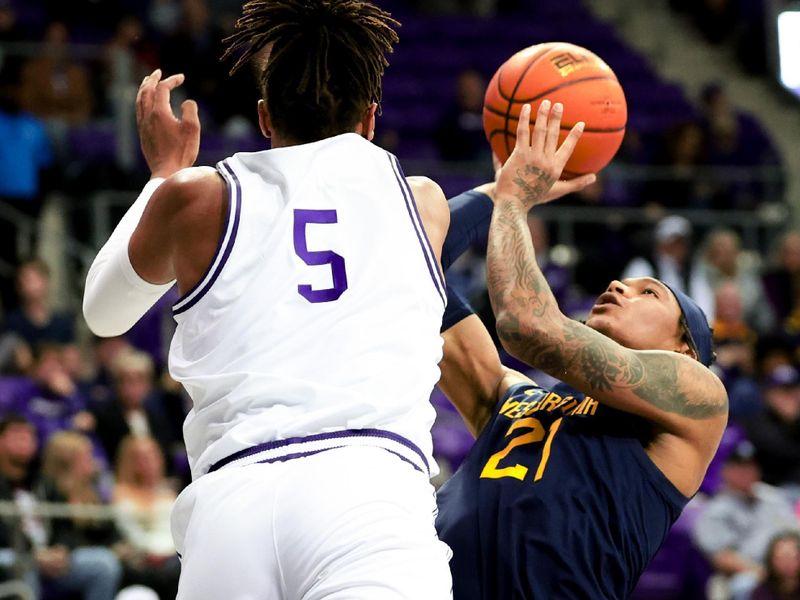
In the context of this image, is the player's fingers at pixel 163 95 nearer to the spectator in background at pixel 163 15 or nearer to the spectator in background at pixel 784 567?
the spectator in background at pixel 784 567

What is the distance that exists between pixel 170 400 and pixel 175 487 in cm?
104

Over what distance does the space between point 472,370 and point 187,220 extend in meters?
1.40

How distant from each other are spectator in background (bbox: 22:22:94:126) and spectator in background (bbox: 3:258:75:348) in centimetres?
167

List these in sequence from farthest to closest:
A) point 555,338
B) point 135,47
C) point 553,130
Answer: point 135,47 < point 553,130 < point 555,338

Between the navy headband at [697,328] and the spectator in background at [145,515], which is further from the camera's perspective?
the spectator in background at [145,515]

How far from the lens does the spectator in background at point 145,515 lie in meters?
7.25

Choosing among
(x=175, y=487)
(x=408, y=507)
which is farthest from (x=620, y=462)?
(x=175, y=487)

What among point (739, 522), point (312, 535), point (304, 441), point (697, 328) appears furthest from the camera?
point (739, 522)

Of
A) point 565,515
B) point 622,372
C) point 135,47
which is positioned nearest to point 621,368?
point 622,372

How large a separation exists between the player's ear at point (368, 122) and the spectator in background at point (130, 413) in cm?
529

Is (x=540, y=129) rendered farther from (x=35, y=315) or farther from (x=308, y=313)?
(x=35, y=315)

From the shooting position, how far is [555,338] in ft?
11.0


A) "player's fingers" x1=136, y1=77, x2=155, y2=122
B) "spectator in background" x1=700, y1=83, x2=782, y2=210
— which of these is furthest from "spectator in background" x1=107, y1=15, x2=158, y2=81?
"player's fingers" x1=136, y1=77, x2=155, y2=122

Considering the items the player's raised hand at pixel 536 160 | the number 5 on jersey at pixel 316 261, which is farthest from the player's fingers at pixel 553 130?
the number 5 on jersey at pixel 316 261
